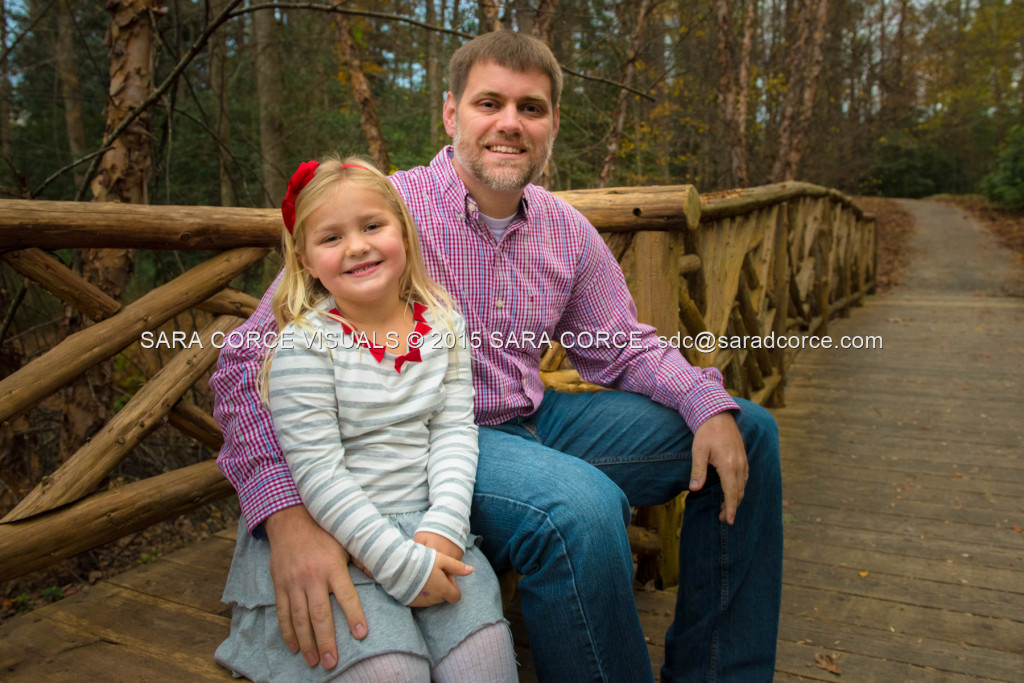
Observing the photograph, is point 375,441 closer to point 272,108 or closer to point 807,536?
point 807,536

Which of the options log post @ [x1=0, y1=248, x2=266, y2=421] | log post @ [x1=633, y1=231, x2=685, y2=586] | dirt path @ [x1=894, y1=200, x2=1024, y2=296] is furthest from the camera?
dirt path @ [x1=894, y1=200, x2=1024, y2=296]

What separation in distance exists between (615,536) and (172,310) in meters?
1.27

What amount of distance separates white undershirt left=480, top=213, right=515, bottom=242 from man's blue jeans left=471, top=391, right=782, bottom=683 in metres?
0.44

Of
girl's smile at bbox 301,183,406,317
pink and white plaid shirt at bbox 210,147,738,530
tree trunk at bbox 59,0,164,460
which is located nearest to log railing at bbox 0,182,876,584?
pink and white plaid shirt at bbox 210,147,738,530

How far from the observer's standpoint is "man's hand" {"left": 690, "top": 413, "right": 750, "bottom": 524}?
65.6 inches

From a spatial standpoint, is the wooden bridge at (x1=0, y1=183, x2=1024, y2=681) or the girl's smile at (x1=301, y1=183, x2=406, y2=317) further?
the wooden bridge at (x1=0, y1=183, x2=1024, y2=681)

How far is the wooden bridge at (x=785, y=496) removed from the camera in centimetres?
171

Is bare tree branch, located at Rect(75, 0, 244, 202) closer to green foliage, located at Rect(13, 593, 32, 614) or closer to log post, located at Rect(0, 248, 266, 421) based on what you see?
log post, located at Rect(0, 248, 266, 421)

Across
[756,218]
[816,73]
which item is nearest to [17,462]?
[756,218]

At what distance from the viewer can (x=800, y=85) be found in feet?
36.0

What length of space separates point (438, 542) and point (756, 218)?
313 cm

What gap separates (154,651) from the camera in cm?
174

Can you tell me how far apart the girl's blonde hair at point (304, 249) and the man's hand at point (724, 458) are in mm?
632

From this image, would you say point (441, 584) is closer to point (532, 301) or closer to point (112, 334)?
point (532, 301)
